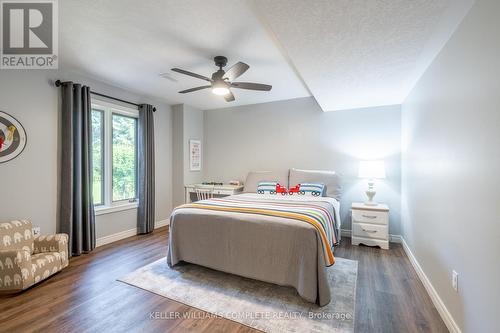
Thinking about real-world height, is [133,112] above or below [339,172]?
above

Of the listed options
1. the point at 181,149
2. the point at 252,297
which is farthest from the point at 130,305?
the point at 181,149

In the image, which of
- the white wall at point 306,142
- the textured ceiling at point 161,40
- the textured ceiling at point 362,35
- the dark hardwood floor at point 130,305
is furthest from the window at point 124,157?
the textured ceiling at point 362,35

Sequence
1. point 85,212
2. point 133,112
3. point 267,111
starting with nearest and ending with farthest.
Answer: point 85,212 < point 133,112 < point 267,111

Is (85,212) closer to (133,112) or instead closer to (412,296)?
(133,112)

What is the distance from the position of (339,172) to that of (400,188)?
0.95 m

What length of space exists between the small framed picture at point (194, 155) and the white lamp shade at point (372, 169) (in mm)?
3299

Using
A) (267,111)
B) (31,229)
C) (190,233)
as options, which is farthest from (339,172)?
(31,229)

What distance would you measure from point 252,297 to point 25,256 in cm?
219

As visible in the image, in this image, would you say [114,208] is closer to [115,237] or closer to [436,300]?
[115,237]

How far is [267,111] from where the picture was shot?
4.63 m

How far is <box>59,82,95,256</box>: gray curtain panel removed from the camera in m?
2.99

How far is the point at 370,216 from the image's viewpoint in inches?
134

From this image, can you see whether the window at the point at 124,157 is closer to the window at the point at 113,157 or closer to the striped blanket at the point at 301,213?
the window at the point at 113,157

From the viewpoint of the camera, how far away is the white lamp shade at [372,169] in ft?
11.2
